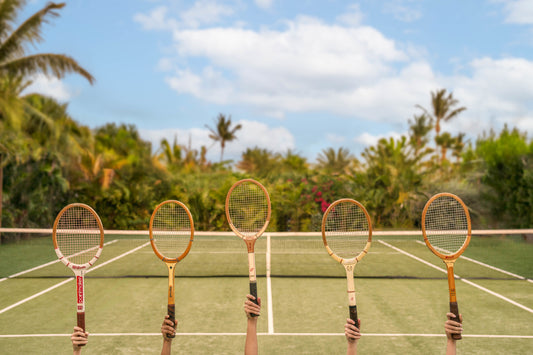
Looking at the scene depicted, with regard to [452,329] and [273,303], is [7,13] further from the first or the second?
[452,329]

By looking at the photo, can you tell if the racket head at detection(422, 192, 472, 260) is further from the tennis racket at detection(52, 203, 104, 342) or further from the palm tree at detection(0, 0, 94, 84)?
the palm tree at detection(0, 0, 94, 84)

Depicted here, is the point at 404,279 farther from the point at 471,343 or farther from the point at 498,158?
the point at 498,158

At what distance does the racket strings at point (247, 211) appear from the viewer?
3.38 m

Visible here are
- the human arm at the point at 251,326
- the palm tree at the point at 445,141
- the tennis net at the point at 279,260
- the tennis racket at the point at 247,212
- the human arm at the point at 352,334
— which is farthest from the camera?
the palm tree at the point at 445,141

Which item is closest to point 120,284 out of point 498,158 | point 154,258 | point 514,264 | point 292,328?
point 154,258

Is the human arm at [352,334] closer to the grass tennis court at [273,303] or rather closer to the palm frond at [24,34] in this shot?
the grass tennis court at [273,303]

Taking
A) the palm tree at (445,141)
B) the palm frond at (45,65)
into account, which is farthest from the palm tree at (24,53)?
the palm tree at (445,141)

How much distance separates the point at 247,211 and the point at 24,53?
13.8 meters

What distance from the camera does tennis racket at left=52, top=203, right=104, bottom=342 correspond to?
3.09 metres

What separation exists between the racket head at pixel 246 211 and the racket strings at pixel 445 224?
46.7 inches

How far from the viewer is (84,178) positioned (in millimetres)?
15375

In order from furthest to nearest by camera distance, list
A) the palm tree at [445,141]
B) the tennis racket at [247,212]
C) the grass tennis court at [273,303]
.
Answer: the palm tree at [445,141] < the grass tennis court at [273,303] < the tennis racket at [247,212]

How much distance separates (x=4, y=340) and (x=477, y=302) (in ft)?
19.1

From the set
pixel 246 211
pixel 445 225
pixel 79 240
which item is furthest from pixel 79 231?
pixel 445 225
